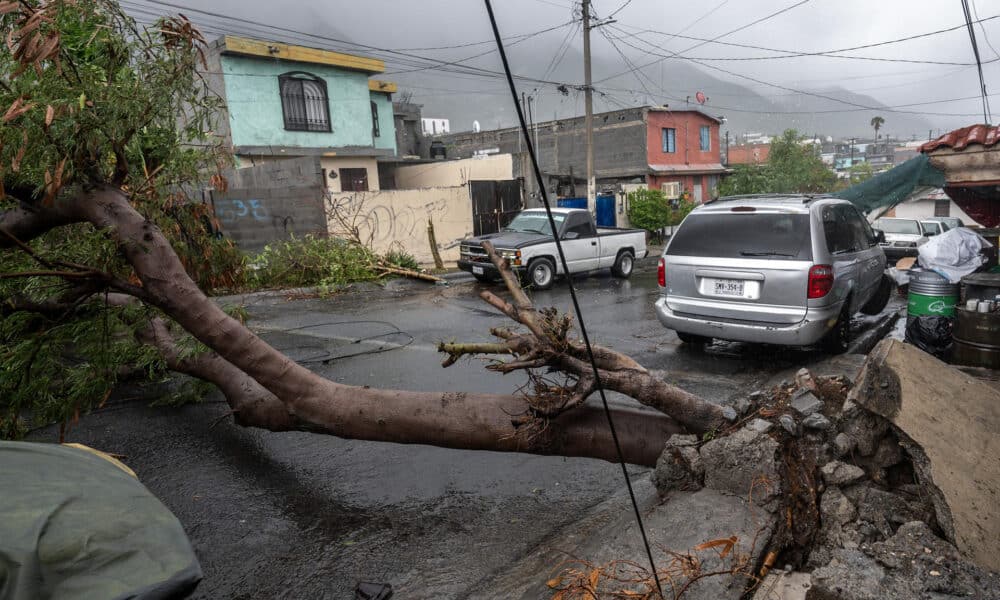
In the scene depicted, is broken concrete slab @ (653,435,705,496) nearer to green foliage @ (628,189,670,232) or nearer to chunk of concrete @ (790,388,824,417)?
chunk of concrete @ (790,388,824,417)

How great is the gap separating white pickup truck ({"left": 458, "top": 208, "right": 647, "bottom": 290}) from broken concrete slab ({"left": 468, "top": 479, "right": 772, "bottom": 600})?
1048 cm

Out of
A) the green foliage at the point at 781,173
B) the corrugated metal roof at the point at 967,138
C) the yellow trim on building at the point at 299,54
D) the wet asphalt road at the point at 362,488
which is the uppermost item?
the yellow trim on building at the point at 299,54

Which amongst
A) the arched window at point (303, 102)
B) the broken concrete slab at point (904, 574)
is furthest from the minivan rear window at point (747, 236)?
the arched window at point (303, 102)

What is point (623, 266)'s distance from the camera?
1655cm

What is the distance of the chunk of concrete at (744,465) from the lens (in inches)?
116

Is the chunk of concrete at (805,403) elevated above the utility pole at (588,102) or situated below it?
below

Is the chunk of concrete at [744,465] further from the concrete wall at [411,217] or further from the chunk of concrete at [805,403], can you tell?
the concrete wall at [411,217]

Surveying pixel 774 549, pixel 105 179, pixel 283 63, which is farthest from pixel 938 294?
pixel 283 63

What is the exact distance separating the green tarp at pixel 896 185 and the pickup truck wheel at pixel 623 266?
263 inches

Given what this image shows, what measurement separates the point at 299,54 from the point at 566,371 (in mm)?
24403

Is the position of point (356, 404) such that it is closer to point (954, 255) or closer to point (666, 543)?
point (666, 543)

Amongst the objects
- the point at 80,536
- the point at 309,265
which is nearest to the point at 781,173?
the point at 309,265

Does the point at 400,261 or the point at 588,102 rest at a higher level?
the point at 588,102

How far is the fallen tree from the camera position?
3406 millimetres
